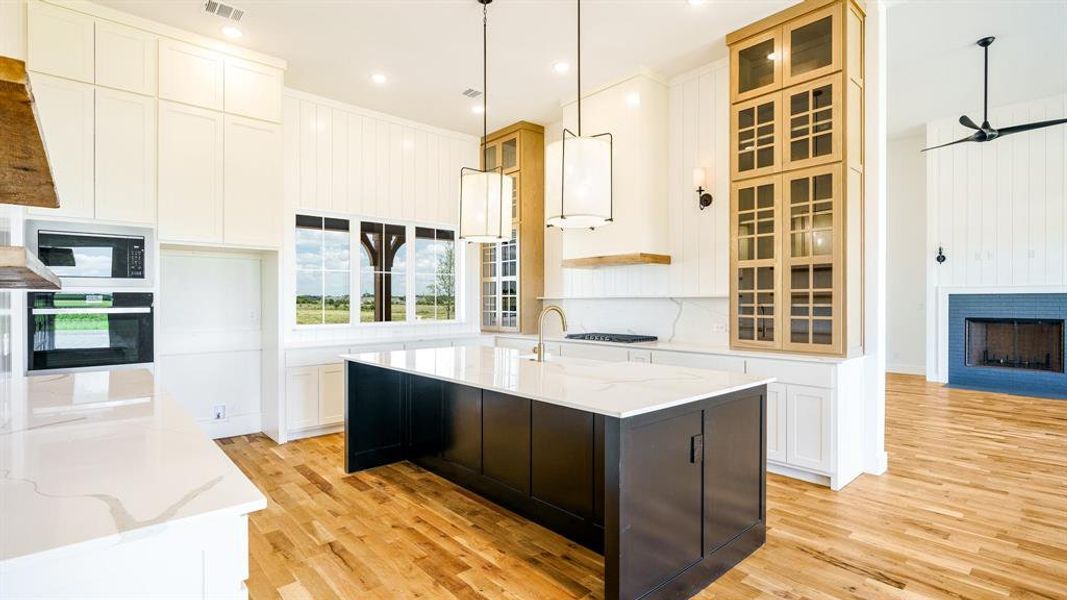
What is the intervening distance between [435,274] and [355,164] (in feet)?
5.06

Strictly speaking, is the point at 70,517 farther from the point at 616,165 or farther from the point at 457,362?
the point at 616,165

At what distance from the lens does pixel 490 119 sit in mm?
6012

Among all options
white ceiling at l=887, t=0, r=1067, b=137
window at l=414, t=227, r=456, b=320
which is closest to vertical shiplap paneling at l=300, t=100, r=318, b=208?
window at l=414, t=227, r=456, b=320

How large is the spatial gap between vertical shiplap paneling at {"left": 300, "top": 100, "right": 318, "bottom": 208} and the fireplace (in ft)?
28.6

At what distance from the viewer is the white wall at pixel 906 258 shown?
8.13 metres

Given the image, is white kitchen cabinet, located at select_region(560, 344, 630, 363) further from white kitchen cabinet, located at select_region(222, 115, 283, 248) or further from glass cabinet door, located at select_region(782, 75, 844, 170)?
white kitchen cabinet, located at select_region(222, 115, 283, 248)

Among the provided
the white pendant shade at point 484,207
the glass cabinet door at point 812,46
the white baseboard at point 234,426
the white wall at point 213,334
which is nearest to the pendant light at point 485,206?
the white pendant shade at point 484,207

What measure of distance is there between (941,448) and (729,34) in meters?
3.91

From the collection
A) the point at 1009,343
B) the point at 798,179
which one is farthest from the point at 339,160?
the point at 1009,343

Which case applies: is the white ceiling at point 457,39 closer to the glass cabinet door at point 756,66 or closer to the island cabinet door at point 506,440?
the glass cabinet door at point 756,66

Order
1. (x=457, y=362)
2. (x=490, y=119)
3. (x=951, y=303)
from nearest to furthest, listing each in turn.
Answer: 1. (x=457, y=362)
2. (x=490, y=119)
3. (x=951, y=303)

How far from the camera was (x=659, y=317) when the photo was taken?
5.19 meters

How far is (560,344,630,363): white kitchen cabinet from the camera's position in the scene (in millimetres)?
4746

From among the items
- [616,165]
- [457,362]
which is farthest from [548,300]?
[457,362]
